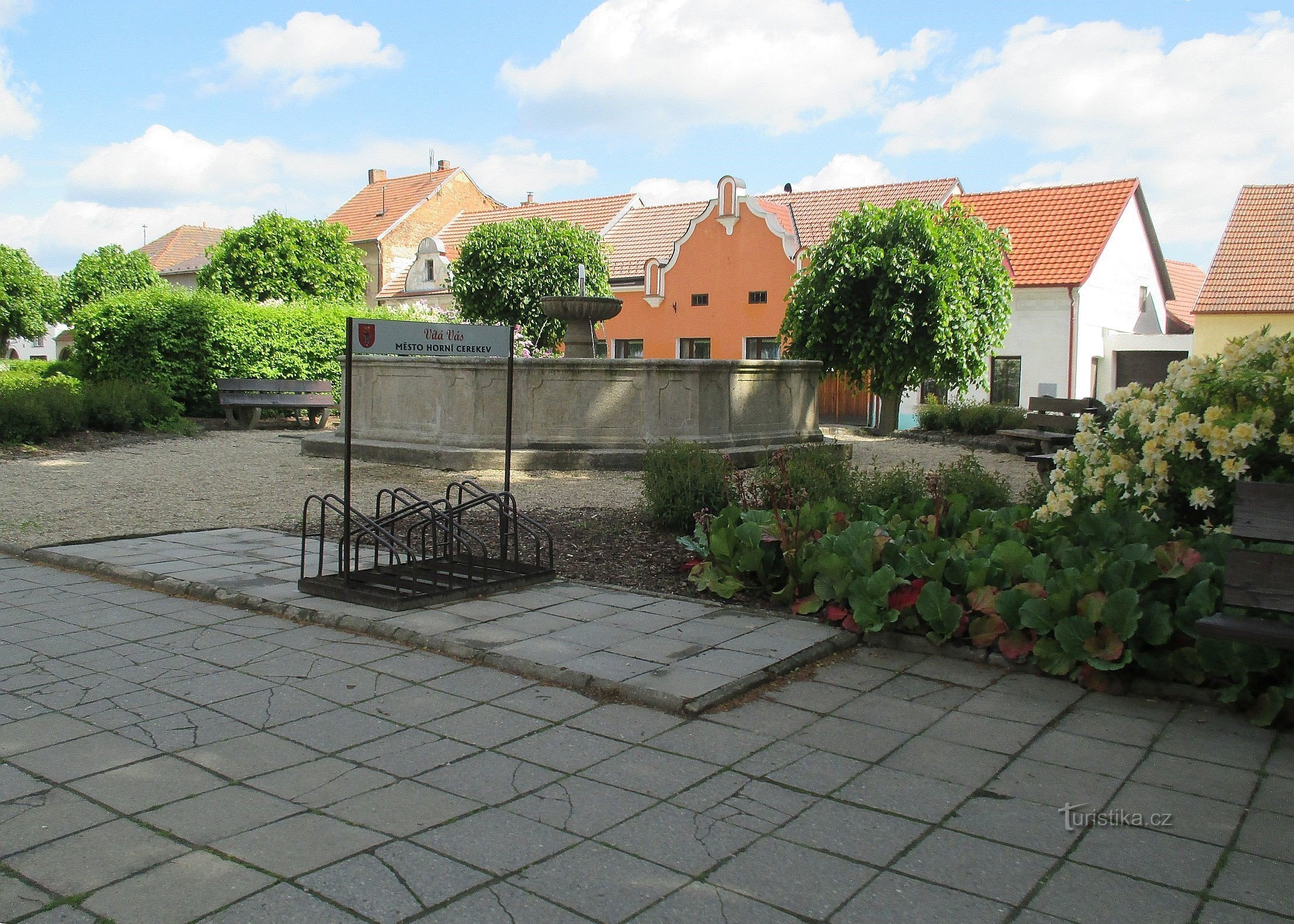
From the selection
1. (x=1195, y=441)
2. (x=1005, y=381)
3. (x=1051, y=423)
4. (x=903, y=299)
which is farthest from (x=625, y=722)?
(x=1005, y=381)

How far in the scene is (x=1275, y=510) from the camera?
3.99 m

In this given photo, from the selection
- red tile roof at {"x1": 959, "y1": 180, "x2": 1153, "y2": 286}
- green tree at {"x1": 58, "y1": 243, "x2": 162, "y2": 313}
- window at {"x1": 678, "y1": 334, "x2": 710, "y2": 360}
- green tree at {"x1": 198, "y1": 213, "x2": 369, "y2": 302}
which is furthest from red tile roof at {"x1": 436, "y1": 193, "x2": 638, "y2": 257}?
green tree at {"x1": 58, "y1": 243, "x2": 162, "y2": 313}

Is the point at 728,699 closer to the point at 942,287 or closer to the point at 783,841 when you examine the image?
the point at 783,841

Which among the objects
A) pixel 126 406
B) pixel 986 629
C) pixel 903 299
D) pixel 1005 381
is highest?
pixel 903 299

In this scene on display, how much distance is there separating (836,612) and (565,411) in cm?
829

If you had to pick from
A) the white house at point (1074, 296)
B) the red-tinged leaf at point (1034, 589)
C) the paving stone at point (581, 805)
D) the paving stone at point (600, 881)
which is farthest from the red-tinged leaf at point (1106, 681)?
the white house at point (1074, 296)

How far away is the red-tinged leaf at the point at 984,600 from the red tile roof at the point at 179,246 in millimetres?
70873

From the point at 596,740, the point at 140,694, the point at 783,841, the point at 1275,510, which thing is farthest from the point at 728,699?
the point at 140,694

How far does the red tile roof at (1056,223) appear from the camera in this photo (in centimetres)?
2905

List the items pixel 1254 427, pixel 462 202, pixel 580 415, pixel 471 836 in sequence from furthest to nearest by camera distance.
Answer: pixel 462 202 → pixel 580 415 → pixel 1254 427 → pixel 471 836

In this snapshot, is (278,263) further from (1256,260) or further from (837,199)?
(1256,260)

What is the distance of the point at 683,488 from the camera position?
8.47 meters

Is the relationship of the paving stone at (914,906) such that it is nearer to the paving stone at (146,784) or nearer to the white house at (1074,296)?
the paving stone at (146,784)

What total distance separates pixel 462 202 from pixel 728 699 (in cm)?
4949
